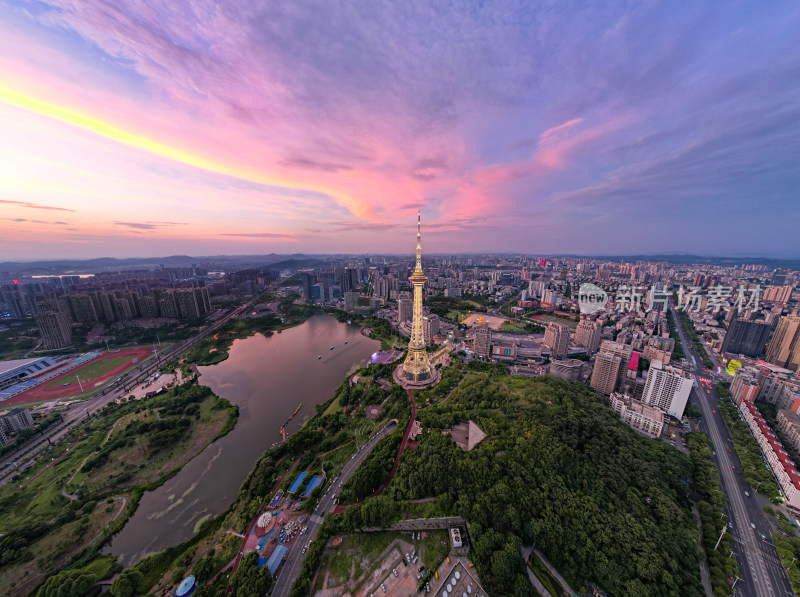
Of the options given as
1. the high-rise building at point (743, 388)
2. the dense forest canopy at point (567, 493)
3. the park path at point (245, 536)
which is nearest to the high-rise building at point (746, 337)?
the high-rise building at point (743, 388)

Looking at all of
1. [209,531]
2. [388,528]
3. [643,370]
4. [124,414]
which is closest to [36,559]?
[209,531]

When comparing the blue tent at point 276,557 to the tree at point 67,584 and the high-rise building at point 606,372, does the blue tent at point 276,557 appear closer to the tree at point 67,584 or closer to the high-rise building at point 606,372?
the tree at point 67,584

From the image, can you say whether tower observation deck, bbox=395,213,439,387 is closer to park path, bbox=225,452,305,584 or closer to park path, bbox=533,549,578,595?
park path, bbox=225,452,305,584

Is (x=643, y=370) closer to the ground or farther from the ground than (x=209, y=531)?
farther from the ground

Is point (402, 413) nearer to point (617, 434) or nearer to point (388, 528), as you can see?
point (388, 528)

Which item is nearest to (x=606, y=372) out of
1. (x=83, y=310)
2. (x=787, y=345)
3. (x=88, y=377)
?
(x=787, y=345)

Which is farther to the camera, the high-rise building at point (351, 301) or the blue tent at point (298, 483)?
the high-rise building at point (351, 301)

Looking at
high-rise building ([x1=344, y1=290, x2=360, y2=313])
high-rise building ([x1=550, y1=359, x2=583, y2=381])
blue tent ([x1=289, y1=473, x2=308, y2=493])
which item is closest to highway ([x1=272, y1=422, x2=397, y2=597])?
blue tent ([x1=289, y1=473, x2=308, y2=493])
